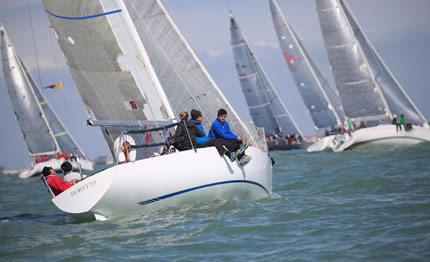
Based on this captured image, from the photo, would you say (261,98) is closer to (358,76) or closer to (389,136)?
(358,76)

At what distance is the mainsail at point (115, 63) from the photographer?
10.7 metres

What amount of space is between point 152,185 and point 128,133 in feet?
4.19

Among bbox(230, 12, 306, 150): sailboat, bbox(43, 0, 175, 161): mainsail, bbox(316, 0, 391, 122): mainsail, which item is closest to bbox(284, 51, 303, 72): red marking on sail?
bbox(230, 12, 306, 150): sailboat

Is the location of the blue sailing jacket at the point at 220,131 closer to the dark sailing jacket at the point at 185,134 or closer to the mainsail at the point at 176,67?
the dark sailing jacket at the point at 185,134

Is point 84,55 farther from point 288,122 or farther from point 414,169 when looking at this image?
point 288,122

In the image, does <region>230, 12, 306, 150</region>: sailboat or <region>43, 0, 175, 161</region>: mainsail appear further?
<region>230, 12, 306, 150</region>: sailboat

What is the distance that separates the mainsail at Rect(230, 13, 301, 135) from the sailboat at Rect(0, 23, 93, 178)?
48.4 ft

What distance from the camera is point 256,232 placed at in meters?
7.77

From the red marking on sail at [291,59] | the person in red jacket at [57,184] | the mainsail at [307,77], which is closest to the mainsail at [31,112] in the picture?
the red marking on sail at [291,59]

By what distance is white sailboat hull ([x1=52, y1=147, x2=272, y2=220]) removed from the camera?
8609 millimetres

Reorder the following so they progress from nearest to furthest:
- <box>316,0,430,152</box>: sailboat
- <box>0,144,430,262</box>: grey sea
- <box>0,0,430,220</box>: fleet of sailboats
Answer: <box>0,144,430,262</box>: grey sea
<box>0,0,430,220</box>: fleet of sailboats
<box>316,0,430,152</box>: sailboat

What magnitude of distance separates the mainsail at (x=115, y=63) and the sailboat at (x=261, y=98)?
116ft

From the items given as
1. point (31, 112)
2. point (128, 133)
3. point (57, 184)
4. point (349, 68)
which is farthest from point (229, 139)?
point (31, 112)

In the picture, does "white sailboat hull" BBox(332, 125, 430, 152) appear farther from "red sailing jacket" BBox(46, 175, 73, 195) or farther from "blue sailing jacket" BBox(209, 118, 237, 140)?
"red sailing jacket" BBox(46, 175, 73, 195)
